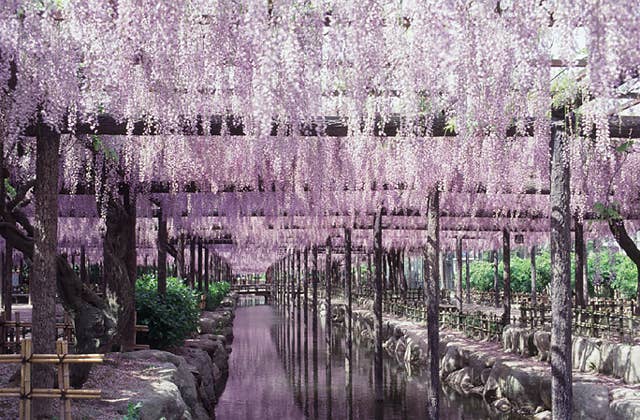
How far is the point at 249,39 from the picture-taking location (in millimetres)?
5270

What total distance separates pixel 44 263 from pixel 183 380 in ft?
10.8

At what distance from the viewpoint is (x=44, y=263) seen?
630cm

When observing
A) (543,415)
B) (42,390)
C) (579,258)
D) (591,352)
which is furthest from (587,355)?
(42,390)

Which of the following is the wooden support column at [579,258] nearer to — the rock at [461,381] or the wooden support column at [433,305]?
the rock at [461,381]

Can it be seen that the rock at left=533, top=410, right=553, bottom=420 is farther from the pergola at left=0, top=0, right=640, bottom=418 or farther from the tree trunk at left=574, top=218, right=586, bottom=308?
the tree trunk at left=574, top=218, right=586, bottom=308

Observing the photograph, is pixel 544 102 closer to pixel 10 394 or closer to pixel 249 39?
pixel 249 39

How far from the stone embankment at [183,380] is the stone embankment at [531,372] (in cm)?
467

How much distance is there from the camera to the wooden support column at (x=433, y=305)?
31.5ft

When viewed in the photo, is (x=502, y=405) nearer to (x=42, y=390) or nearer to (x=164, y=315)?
(x=164, y=315)

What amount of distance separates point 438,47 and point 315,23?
0.88 m

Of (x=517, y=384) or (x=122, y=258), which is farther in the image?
(x=517, y=384)

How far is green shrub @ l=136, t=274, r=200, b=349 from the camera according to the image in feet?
38.5

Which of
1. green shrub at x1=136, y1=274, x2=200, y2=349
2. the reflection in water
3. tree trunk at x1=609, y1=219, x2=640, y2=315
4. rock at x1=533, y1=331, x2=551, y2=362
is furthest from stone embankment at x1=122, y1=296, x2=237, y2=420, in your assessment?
tree trunk at x1=609, y1=219, x2=640, y2=315

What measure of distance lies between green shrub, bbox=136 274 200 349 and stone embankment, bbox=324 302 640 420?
5312 millimetres
